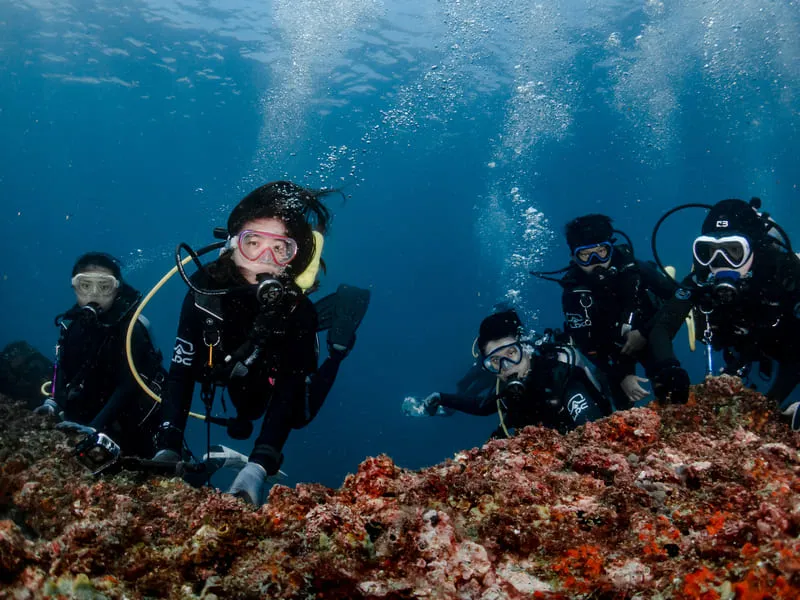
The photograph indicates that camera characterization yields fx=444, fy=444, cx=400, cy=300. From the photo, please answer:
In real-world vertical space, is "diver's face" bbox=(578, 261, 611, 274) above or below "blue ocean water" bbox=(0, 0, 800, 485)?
below

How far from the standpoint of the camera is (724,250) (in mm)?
4000

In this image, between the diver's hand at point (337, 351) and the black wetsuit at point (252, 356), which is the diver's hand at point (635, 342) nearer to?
the diver's hand at point (337, 351)

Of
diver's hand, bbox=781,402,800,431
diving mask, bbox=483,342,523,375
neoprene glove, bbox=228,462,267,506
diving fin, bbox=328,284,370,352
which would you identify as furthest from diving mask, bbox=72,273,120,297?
diver's hand, bbox=781,402,800,431

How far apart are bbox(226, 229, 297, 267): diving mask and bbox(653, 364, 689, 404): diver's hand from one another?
9.81ft

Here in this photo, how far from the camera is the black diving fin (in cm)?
483

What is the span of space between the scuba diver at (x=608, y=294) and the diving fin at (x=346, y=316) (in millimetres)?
2568

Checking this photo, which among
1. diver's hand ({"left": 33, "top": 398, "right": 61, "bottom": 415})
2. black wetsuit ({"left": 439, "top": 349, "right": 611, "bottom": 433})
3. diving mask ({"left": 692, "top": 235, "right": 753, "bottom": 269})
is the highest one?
diving mask ({"left": 692, "top": 235, "right": 753, "bottom": 269})

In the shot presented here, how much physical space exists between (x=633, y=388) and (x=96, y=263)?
21.4 ft

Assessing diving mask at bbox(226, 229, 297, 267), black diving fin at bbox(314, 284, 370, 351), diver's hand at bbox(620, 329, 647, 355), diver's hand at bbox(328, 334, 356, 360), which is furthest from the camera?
diver's hand at bbox(620, 329, 647, 355)

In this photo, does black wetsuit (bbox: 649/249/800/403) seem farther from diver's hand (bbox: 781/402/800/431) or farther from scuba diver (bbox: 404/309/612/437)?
diver's hand (bbox: 781/402/800/431)

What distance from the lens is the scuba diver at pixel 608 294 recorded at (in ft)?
19.2

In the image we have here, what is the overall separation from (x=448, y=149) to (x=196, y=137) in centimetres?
2511

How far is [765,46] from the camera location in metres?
29.2

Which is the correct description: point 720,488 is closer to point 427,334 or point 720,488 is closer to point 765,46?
point 765,46
